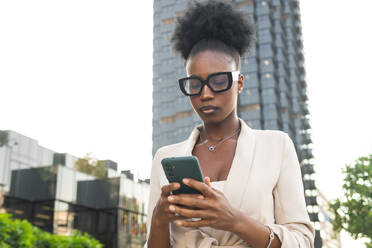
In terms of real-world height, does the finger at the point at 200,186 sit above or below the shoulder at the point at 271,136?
below

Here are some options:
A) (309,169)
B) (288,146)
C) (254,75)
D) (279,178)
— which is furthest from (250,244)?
(309,169)

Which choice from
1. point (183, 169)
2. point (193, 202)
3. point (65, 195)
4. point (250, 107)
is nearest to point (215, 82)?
→ point (183, 169)

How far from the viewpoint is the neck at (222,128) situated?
6.36 ft

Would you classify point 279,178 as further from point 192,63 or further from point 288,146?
point 192,63

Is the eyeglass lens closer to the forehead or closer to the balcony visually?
the forehead

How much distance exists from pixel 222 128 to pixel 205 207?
66 centimetres

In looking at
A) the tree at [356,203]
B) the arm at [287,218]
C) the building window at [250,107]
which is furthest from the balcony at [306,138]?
the arm at [287,218]

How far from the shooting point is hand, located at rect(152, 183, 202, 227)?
4.60 ft

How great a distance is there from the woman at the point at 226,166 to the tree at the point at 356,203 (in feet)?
68.1

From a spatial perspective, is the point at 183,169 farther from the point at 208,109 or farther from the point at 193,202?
the point at 208,109

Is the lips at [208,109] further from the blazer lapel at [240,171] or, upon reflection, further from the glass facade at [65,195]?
the glass facade at [65,195]

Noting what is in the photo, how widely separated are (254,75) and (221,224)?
56.9 m

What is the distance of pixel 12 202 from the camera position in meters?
19.7

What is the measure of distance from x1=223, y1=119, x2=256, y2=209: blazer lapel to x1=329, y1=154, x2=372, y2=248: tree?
2079 centimetres
